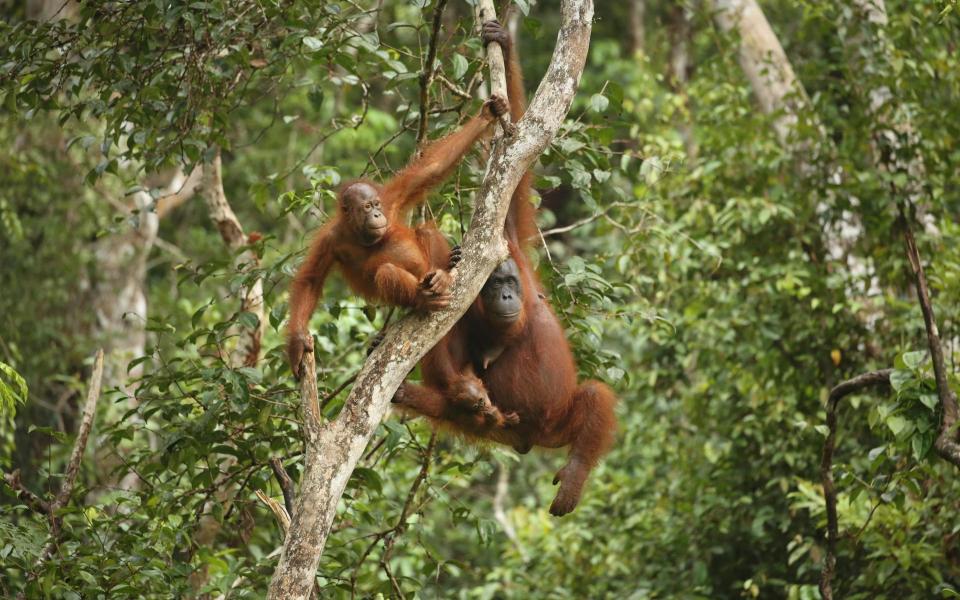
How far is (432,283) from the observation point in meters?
3.72

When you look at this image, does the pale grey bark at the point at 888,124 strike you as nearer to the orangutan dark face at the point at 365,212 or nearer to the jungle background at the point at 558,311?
the jungle background at the point at 558,311

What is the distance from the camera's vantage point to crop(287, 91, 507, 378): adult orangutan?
4191 mm

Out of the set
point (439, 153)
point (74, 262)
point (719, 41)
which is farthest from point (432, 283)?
point (74, 262)

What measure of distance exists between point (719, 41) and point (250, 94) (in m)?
3.54

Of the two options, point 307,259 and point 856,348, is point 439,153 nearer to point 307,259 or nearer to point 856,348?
point 307,259

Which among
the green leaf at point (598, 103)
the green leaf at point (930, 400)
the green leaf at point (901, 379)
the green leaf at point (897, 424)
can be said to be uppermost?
the green leaf at point (598, 103)

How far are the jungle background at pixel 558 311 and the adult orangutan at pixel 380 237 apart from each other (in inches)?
6.4

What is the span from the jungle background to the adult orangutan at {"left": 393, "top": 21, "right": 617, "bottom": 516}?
0.21 metres

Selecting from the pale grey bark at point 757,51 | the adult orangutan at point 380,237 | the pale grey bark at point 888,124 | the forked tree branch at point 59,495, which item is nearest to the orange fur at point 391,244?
the adult orangutan at point 380,237

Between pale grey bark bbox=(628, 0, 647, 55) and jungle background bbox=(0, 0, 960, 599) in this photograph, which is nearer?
jungle background bbox=(0, 0, 960, 599)

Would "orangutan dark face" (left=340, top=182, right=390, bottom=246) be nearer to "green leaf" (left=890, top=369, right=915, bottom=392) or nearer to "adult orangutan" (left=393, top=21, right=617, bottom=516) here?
"adult orangutan" (left=393, top=21, right=617, bottom=516)

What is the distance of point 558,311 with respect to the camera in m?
4.92

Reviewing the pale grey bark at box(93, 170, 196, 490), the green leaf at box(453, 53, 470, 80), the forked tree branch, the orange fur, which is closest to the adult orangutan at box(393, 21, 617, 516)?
the green leaf at box(453, 53, 470, 80)

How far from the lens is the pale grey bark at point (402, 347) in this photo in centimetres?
310
